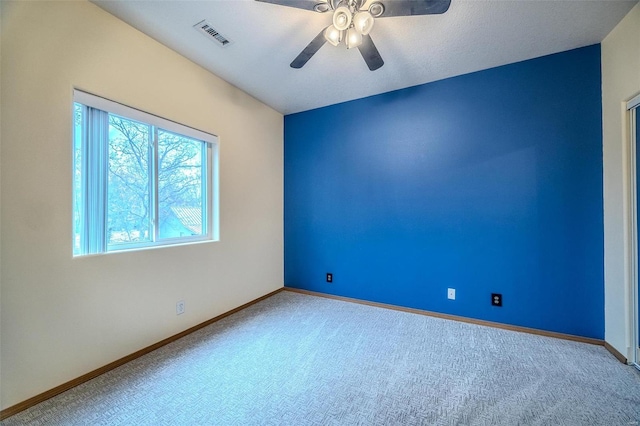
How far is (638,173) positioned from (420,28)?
1.99m

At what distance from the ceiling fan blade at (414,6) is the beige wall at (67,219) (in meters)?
1.94

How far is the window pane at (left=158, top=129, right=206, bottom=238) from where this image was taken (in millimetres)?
2289

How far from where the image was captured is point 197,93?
2.46m

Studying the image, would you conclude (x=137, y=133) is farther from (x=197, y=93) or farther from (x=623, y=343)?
(x=623, y=343)

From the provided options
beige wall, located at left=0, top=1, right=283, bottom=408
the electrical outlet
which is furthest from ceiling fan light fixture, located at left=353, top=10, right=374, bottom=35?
the electrical outlet

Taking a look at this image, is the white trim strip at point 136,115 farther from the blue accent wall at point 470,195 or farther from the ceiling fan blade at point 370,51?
the ceiling fan blade at point 370,51

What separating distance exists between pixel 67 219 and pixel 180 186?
94 cm

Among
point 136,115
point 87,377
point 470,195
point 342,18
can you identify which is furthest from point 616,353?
point 136,115

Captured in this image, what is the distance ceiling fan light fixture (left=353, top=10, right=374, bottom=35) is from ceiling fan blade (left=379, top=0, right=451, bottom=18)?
101 millimetres

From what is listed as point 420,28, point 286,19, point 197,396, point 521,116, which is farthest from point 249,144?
point 521,116

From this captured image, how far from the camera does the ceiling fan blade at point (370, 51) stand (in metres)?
1.68

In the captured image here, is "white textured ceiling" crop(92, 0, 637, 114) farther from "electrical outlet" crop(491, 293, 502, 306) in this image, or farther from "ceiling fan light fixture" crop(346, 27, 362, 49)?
"electrical outlet" crop(491, 293, 502, 306)

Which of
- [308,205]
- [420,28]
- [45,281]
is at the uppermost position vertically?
[420,28]

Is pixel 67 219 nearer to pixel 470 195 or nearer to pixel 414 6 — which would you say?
pixel 414 6
